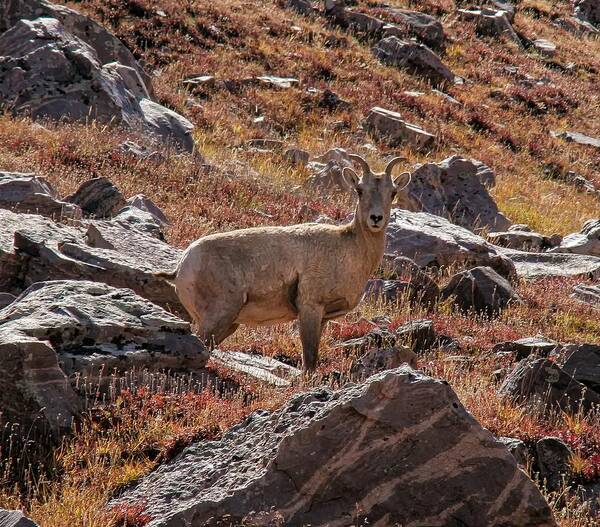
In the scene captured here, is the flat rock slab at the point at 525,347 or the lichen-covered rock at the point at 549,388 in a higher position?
the lichen-covered rock at the point at 549,388

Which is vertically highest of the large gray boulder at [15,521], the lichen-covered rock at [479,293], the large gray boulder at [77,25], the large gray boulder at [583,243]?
the large gray boulder at [77,25]

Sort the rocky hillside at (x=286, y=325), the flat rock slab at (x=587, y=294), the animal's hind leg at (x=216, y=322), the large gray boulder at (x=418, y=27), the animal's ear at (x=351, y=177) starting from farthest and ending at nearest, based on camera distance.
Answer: the large gray boulder at (x=418, y=27) < the flat rock slab at (x=587, y=294) < the animal's ear at (x=351, y=177) < the animal's hind leg at (x=216, y=322) < the rocky hillside at (x=286, y=325)

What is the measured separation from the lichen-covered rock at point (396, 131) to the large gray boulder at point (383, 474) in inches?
823

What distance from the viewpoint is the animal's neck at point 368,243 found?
34.7 feet

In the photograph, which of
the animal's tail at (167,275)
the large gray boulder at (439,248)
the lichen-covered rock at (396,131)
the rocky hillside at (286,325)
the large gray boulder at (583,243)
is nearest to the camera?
the rocky hillside at (286,325)

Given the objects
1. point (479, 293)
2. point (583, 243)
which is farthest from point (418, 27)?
point (479, 293)

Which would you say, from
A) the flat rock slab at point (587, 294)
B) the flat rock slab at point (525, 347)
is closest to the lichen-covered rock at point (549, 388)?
the flat rock slab at point (525, 347)

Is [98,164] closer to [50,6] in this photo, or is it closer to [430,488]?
[50,6]

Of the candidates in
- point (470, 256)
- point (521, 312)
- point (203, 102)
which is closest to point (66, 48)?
point (203, 102)

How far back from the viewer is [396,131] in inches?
1046

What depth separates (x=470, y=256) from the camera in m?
16.2

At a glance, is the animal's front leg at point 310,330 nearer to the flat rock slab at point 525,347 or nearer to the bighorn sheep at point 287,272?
the bighorn sheep at point 287,272

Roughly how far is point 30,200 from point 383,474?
8.93 metres

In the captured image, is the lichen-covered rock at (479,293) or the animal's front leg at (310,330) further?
the lichen-covered rock at (479,293)
